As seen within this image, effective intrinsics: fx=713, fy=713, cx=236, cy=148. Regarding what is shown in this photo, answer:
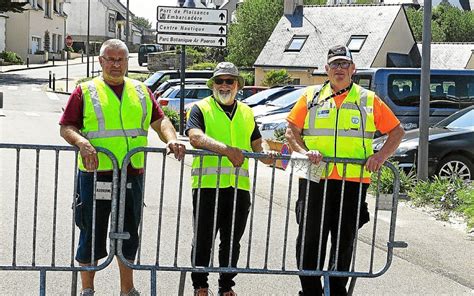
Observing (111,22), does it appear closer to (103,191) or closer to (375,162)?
(103,191)

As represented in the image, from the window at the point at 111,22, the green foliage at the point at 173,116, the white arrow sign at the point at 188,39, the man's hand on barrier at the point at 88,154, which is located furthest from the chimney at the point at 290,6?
the window at the point at 111,22

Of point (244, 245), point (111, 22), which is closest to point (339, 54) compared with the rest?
point (244, 245)

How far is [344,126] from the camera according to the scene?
5324 millimetres

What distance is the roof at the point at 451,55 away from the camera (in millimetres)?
41125

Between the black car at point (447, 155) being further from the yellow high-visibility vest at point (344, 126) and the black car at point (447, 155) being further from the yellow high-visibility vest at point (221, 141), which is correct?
the yellow high-visibility vest at point (221, 141)

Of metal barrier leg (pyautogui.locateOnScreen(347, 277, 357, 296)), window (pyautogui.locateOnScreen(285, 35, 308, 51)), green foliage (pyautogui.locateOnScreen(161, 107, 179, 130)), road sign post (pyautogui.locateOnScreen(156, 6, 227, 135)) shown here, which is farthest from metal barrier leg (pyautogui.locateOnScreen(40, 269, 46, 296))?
window (pyautogui.locateOnScreen(285, 35, 308, 51))

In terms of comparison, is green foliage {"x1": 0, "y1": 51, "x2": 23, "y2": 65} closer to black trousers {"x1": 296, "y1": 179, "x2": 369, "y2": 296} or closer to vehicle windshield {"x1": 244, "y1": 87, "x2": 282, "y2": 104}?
vehicle windshield {"x1": 244, "y1": 87, "x2": 282, "y2": 104}

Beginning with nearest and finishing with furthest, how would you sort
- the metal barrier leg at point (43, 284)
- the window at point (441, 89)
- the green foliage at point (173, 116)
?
1. the metal barrier leg at point (43, 284)
2. the window at point (441, 89)
3. the green foliage at point (173, 116)

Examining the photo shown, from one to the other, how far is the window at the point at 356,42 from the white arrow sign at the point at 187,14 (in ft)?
66.9

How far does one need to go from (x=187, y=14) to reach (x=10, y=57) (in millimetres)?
43903

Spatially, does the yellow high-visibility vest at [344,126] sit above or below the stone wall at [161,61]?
below

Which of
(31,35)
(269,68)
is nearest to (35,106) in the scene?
(269,68)

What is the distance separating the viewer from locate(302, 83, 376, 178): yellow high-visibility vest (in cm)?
534

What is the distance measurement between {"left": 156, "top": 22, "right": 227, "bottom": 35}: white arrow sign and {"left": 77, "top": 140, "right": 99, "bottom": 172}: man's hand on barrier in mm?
13541
